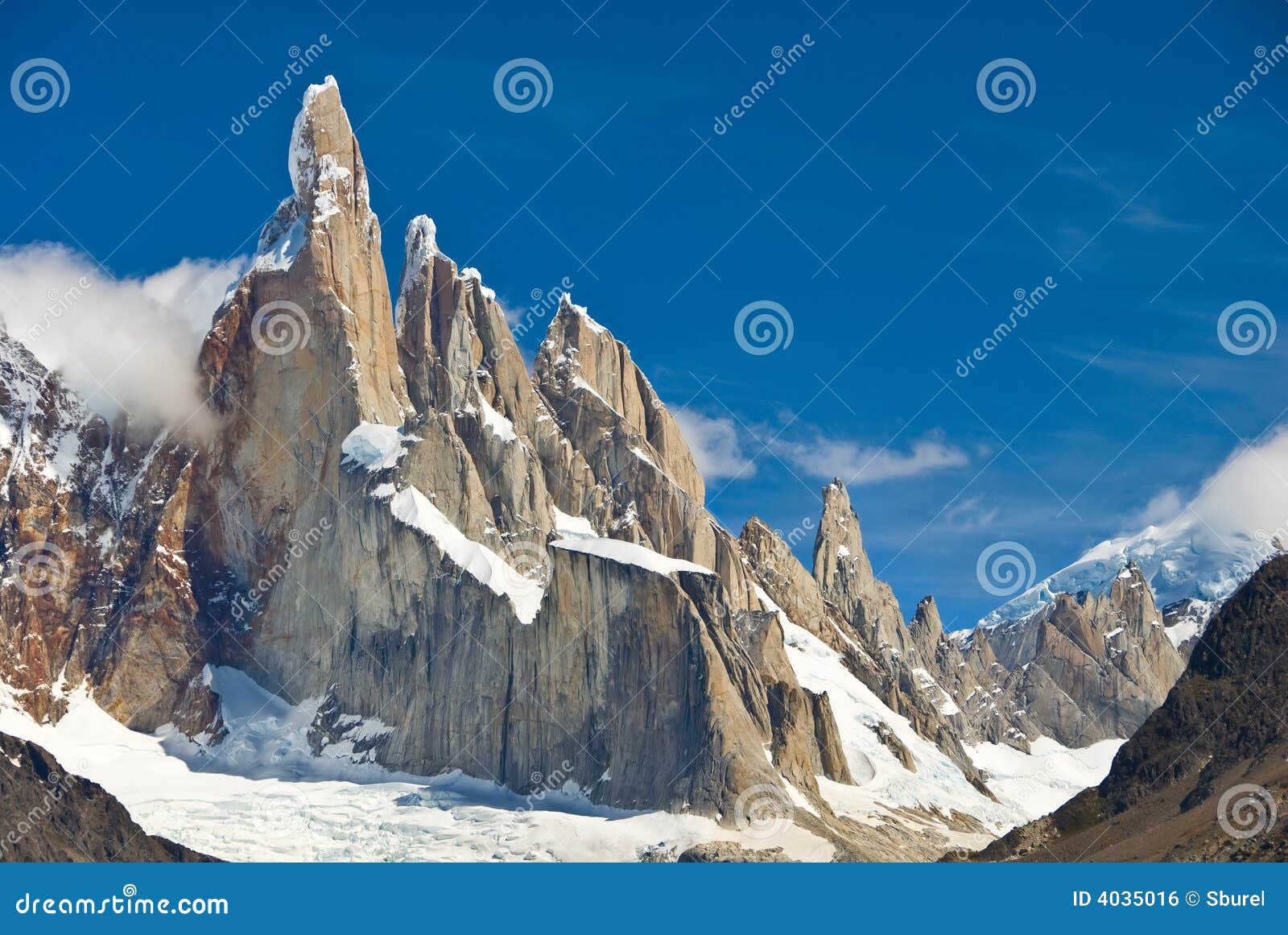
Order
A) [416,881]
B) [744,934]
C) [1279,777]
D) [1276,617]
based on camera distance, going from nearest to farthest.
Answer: [744,934] → [1279,777] → [416,881] → [1276,617]

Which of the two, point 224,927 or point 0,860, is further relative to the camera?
point 0,860

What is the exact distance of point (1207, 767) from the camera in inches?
6713

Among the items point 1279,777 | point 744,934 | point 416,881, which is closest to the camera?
point 744,934

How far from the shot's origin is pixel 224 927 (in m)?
127

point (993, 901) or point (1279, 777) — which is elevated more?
point (1279, 777)

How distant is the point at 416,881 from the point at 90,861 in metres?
37.5

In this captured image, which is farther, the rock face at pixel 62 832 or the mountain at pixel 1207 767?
the rock face at pixel 62 832

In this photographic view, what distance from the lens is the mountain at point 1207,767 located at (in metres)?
156

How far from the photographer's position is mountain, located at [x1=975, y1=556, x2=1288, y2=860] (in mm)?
155875

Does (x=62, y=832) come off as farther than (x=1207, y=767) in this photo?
Yes

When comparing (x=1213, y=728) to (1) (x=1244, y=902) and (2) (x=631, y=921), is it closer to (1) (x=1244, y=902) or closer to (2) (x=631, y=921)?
(1) (x=1244, y=902)

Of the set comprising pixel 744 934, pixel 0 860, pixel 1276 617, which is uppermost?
pixel 1276 617

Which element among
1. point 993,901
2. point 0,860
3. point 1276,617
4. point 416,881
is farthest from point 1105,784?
point 0,860

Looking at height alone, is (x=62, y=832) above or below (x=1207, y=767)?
below
